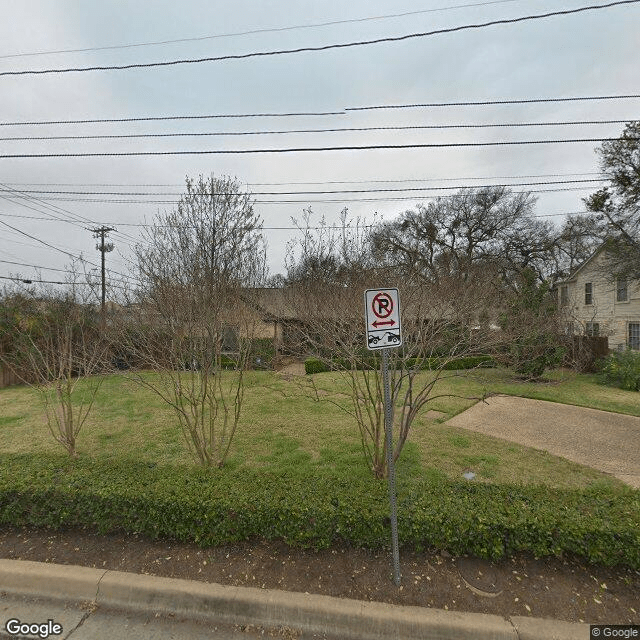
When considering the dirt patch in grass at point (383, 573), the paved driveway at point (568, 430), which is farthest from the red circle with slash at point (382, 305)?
the paved driveway at point (568, 430)

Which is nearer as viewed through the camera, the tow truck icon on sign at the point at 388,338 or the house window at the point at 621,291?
the tow truck icon on sign at the point at 388,338

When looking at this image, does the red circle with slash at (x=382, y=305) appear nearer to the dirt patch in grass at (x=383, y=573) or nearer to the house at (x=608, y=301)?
the dirt patch in grass at (x=383, y=573)

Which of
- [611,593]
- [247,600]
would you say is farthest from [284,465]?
[611,593]

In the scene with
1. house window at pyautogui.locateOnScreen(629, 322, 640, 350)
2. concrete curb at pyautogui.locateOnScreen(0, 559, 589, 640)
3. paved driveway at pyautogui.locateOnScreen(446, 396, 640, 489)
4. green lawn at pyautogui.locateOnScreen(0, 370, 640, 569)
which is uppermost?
house window at pyautogui.locateOnScreen(629, 322, 640, 350)

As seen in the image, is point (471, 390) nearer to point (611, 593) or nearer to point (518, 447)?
point (518, 447)

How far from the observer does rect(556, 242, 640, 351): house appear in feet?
56.9

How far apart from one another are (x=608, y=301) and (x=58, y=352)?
87.0 ft

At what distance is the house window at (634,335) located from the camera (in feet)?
58.7

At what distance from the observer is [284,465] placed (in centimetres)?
480

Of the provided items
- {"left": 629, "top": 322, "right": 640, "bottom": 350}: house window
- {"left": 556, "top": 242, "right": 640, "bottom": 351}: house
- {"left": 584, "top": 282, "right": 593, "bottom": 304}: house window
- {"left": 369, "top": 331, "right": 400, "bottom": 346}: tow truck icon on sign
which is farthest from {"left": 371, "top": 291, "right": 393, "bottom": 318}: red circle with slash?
{"left": 584, "top": 282, "right": 593, "bottom": 304}: house window

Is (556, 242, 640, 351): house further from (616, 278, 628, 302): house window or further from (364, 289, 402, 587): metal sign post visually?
(364, 289, 402, 587): metal sign post

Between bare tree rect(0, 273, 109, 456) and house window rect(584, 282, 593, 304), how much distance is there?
2689 centimetres

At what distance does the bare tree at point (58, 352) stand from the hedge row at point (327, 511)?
1.95m

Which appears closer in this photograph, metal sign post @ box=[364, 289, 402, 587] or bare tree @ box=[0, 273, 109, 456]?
metal sign post @ box=[364, 289, 402, 587]
